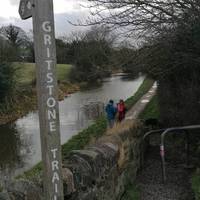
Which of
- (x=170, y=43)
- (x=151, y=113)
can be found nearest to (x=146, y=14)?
(x=170, y=43)

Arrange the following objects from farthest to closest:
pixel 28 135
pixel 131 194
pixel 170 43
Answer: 1. pixel 28 135
2. pixel 170 43
3. pixel 131 194

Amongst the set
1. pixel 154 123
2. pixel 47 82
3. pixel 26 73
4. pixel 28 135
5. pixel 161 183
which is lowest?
pixel 28 135

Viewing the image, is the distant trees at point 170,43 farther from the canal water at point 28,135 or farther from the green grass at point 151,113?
the canal water at point 28,135

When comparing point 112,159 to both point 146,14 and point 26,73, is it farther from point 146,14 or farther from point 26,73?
point 26,73

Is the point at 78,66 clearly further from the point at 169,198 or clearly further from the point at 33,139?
the point at 169,198

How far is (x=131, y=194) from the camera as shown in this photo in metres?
8.16

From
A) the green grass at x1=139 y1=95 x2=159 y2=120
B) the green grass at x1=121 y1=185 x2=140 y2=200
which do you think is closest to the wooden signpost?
the green grass at x1=121 y1=185 x2=140 y2=200

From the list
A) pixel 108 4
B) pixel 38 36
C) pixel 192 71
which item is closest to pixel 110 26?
pixel 108 4

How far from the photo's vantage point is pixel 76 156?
6062 millimetres

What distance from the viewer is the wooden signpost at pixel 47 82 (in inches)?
144

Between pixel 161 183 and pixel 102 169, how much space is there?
278 centimetres

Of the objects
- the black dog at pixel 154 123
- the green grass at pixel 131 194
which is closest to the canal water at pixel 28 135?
the green grass at pixel 131 194

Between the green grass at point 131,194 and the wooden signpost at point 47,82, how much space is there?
436 cm

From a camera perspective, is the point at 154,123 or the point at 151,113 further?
the point at 151,113
